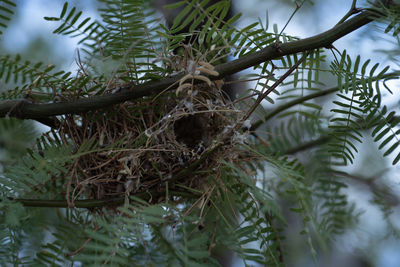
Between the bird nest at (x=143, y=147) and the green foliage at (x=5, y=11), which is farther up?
the green foliage at (x=5, y=11)

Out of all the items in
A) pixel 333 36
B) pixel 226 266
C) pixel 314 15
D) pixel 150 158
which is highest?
pixel 314 15

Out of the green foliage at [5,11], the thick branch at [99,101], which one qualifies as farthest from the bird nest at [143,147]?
the green foliage at [5,11]

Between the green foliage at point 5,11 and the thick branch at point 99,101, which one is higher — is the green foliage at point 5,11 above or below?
above

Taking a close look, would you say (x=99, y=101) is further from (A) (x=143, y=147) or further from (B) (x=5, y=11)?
(B) (x=5, y=11)

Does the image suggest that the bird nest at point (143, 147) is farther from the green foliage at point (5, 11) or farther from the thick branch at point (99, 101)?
the green foliage at point (5, 11)

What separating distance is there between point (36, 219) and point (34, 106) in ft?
0.98

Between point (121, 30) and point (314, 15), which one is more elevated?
point (314, 15)

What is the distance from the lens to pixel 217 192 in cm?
65

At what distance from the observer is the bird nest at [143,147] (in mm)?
608

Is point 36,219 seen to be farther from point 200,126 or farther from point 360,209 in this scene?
point 360,209

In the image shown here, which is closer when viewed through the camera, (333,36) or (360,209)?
(333,36)

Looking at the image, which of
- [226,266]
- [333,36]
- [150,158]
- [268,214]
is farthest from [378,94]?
[226,266]

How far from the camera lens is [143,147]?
2.08 ft

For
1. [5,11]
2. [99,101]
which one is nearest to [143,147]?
[99,101]
